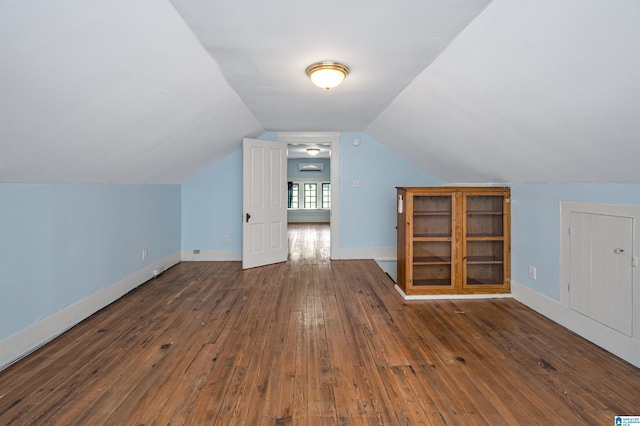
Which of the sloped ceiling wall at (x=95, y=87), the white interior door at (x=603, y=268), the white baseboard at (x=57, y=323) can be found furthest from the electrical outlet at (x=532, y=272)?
the white baseboard at (x=57, y=323)

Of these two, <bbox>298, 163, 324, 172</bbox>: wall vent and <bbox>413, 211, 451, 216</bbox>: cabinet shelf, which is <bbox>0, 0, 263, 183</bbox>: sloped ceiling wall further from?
<bbox>298, 163, 324, 172</bbox>: wall vent

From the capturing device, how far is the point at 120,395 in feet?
6.70

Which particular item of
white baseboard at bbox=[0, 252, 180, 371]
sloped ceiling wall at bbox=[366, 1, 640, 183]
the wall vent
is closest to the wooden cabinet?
sloped ceiling wall at bbox=[366, 1, 640, 183]

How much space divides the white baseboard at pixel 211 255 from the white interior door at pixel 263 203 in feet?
2.15

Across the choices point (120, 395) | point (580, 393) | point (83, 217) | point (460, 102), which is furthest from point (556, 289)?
point (83, 217)

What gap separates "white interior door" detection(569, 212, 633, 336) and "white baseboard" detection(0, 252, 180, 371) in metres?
4.51

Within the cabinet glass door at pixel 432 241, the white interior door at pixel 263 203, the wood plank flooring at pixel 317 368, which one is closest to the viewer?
the wood plank flooring at pixel 317 368

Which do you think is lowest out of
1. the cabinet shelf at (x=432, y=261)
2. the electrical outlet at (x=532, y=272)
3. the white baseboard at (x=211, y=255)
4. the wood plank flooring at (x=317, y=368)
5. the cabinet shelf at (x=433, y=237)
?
the wood plank flooring at (x=317, y=368)

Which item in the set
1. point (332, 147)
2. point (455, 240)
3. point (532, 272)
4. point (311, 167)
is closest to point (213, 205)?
point (332, 147)

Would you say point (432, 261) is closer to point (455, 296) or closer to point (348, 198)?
point (455, 296)

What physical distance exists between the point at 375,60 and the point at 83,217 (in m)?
3.06

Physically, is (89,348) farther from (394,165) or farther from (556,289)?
(394,165)

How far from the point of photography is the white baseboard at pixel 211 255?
18.6ft

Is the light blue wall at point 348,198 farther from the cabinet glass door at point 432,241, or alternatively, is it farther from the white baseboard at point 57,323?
the cabinet glass door at point 432,241
